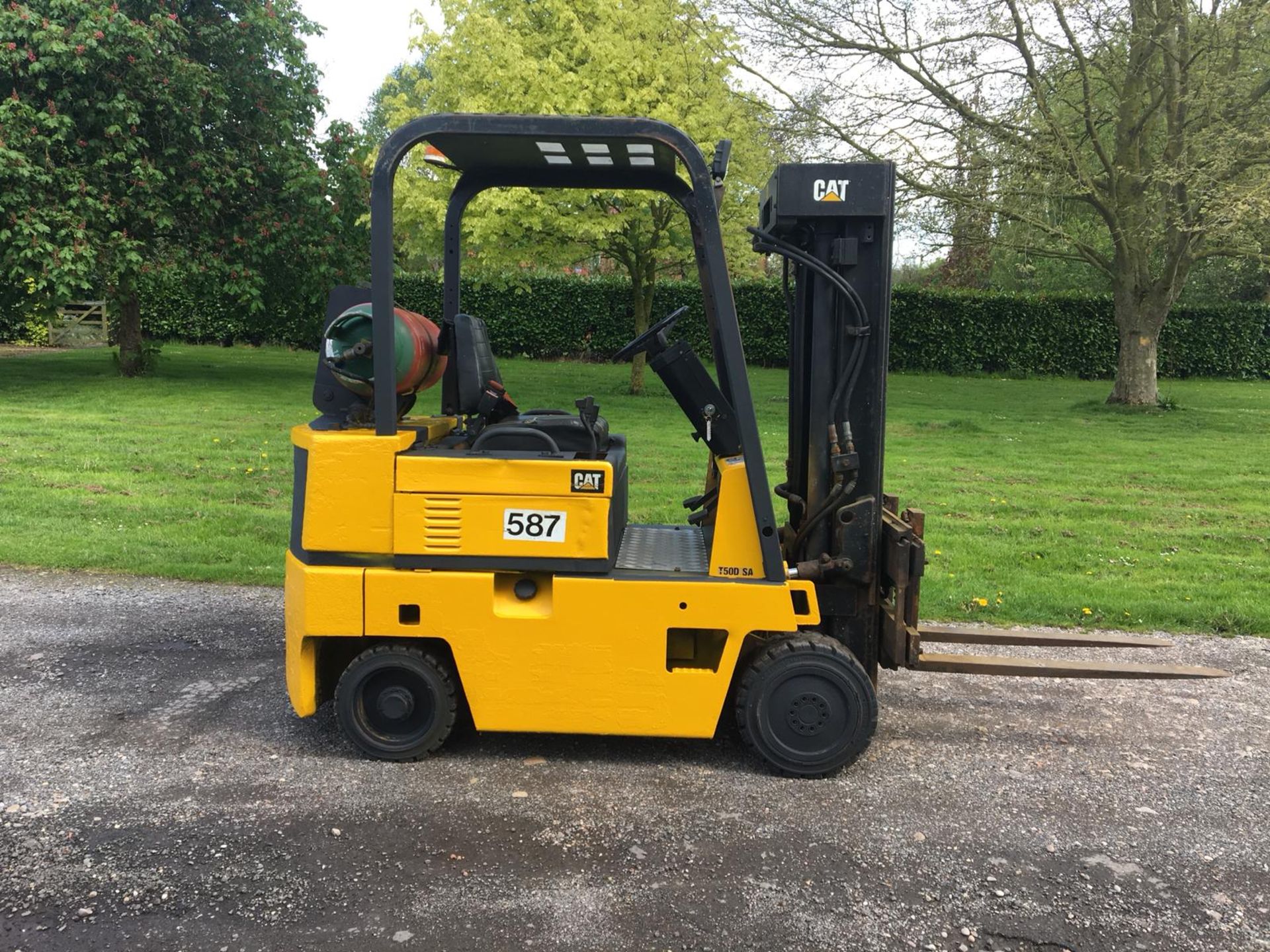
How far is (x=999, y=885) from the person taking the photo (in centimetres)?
355

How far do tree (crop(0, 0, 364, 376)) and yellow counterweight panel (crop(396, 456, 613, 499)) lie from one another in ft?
53.4

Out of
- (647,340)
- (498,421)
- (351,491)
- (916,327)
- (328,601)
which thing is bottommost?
(328,601)

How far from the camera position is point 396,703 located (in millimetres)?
4414

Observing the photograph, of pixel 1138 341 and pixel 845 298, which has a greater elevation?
pixel 1138 341

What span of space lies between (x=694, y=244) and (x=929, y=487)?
8.26 m

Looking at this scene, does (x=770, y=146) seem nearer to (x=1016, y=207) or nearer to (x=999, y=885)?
(x=1016, y=207)

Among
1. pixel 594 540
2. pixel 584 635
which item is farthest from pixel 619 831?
pixel 594 540

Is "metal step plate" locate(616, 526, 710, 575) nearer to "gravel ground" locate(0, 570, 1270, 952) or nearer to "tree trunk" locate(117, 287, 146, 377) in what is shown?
"gravel ground" locate(0, 570, 1270, 952)

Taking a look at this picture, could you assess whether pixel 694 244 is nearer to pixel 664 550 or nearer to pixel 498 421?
pixel 498 421

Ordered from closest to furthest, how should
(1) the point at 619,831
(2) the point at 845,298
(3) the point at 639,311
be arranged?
(1) the point at 619,831 → (2) the point at 845,298 → (3) the point at 639,311

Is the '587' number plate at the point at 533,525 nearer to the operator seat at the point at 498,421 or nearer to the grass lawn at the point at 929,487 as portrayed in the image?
the operator seat at the point at 498,421

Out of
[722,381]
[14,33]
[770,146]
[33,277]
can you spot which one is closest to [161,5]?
[14,33]

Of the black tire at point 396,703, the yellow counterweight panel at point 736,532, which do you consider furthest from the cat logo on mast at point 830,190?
the black tire at point 396,703

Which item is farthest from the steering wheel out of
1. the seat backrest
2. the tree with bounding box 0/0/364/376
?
the tree with bounding box 0/0/364/376
